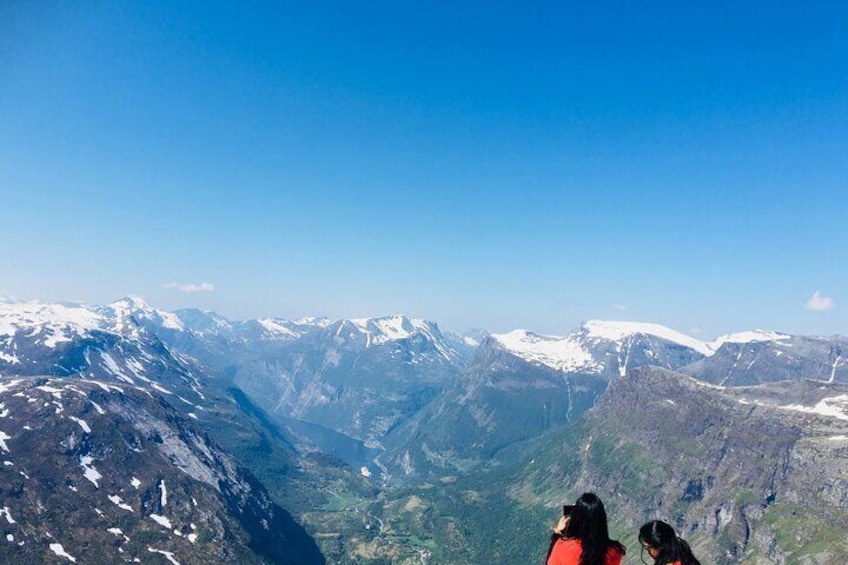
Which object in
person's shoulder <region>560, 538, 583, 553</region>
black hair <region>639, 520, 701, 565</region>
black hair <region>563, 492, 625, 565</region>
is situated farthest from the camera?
black hair <region>639, 520, 701, 565</region>

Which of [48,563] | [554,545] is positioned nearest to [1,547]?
[48,563]

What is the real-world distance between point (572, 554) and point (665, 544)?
7.96 ft

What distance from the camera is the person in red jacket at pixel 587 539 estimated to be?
12.2 meters

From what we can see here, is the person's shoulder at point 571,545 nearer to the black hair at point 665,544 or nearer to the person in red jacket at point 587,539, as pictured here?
the person in red jacket at point 587,539

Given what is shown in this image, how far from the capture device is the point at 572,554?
12461 millimetres

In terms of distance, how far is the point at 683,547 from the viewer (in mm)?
12852

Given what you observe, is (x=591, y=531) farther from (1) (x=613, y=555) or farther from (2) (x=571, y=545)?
(1) (x=613, y=555)

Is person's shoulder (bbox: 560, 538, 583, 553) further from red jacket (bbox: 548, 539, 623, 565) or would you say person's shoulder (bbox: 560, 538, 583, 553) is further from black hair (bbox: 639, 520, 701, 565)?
black hair (bbox: 639, 520, 701, 565)

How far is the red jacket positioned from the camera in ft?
40.5

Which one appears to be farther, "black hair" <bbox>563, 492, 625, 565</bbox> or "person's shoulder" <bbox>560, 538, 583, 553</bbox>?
"person's shoulder" <bbox>560, 538, 583, 553</bbox>

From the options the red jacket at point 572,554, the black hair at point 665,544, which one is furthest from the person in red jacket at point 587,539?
the black hair at point 665,544

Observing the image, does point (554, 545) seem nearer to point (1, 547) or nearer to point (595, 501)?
point (595, 501)

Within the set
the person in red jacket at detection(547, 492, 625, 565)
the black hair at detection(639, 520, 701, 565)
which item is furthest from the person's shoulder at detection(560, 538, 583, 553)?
the black hair at detection(639, 520, 701, 565)

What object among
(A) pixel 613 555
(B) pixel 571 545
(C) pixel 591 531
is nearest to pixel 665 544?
(A) pixel 613 555
